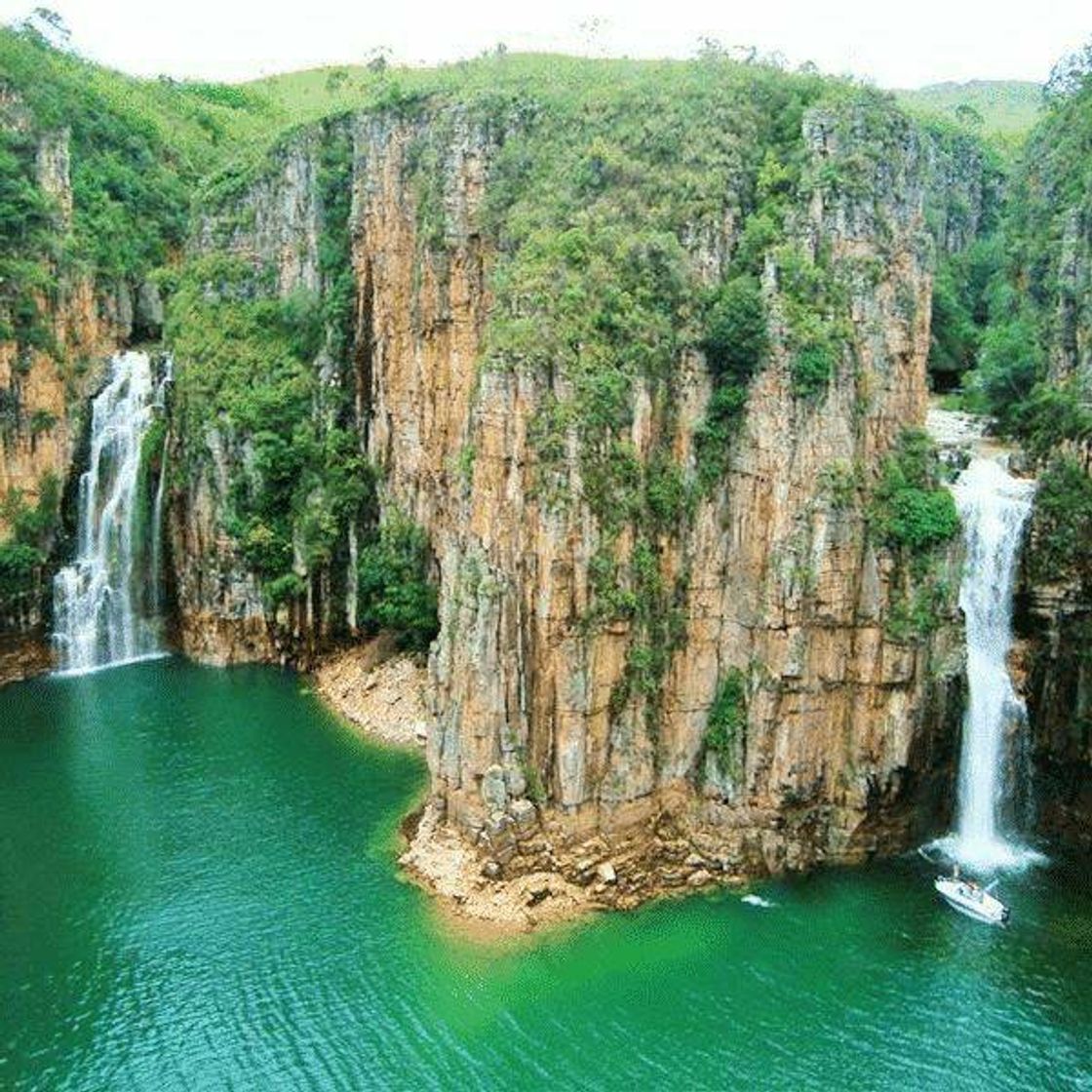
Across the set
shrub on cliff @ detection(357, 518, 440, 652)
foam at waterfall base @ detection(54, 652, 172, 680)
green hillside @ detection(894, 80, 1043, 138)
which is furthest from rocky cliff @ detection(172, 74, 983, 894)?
green hillside @ detection(894, 80, 1043, 138)

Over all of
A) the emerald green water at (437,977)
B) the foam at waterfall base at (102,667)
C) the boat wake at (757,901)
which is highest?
the foam at waterfall base at (102,667)

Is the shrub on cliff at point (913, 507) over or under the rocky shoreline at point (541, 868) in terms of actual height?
over

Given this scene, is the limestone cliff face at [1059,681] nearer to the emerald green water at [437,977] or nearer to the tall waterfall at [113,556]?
the emerald green water at [437,977]

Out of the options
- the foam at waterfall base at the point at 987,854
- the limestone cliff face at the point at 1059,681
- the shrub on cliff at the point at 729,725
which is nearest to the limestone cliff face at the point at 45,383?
the shrub on cliff at the point at 729,725

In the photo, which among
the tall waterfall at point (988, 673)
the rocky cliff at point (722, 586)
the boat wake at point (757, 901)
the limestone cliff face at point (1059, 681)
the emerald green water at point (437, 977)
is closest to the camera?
the emerald green water at point (437, 977)

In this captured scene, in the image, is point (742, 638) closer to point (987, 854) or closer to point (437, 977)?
point (987, 854)
